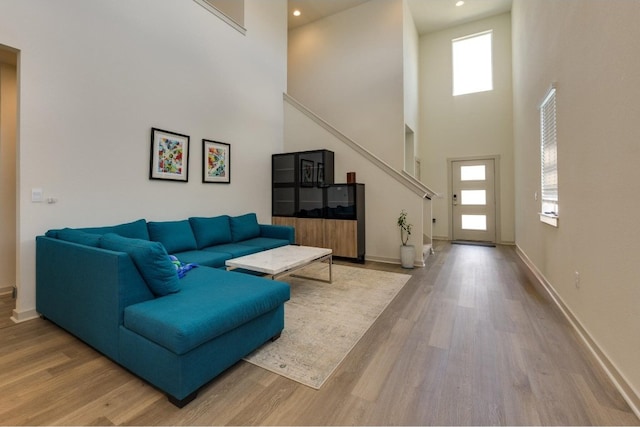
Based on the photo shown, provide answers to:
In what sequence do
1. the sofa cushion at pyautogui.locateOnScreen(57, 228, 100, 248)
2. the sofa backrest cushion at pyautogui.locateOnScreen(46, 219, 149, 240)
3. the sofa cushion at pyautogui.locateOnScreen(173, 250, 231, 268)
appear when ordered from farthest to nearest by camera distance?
the sofa cushion at pyautogui.locateOnScreen(173, 250, 231, 268) < the sofa backrest cushion at pyautogui.locateOnScreen(46, 219, 149, 240) < the sofa cushion at pyautogui.locateOnScreen(57, 228, 100, 248)

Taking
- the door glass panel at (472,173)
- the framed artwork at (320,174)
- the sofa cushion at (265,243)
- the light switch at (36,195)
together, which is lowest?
the sofa cushion at (265,243)

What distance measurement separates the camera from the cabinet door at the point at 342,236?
481 centimetres

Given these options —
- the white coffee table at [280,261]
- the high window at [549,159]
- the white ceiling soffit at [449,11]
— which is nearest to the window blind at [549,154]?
the high window at [549,159]

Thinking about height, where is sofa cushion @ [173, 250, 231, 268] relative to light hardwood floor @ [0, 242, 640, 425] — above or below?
above

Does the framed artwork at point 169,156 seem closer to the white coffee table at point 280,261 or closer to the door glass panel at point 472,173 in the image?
the white coffee table at point 280,261

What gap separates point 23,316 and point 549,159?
5751 mm

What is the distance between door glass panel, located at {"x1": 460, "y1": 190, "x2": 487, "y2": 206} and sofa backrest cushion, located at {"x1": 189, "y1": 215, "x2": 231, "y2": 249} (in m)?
5.89

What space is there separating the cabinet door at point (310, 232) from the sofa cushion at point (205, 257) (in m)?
1.94

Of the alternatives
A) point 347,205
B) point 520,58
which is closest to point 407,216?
point 347,205

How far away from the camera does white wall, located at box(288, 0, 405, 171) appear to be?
19.9 ft

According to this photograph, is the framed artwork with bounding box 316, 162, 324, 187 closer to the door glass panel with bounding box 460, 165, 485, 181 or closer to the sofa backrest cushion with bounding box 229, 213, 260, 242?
the sofa backrest cushion with bounding box 229, 213, 260, 242

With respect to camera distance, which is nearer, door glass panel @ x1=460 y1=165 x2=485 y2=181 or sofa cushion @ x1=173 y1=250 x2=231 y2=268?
sofa cushion @ x1=173 y1=250 x2=231 y2=268

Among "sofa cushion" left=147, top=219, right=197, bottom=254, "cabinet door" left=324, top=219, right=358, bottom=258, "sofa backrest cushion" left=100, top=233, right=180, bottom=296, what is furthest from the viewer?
"cabinet door" left=324, top=219, right=358, bottom=258

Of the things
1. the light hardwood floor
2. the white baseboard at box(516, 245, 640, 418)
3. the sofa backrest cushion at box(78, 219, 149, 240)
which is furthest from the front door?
the sofa backrest cushion at box(78, 219, 149, 240)
